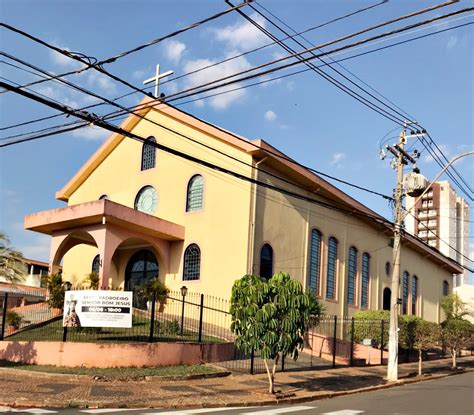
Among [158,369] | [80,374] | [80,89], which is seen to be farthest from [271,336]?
[80,89]

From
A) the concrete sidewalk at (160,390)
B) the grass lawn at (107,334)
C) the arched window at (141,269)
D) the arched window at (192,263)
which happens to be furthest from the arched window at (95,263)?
the concrete sidewalk at (160,390)

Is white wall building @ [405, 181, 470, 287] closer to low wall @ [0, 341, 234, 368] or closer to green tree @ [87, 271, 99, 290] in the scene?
green tree @ [87, 271, 99, 290]

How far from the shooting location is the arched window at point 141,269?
29.4m

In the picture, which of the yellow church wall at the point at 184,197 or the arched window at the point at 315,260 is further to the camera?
the arched window at the point at 315,260

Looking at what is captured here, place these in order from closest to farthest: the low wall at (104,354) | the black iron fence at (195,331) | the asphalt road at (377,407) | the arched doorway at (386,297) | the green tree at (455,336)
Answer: the asphalt road at (377,407) → the low wall at (104,354) → the black iron fence at (195,331) → the green tree at (455,336) → the arched doorway at (386,297)

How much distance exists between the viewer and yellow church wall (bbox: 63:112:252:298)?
26.3m

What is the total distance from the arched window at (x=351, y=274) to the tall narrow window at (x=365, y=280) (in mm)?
1263

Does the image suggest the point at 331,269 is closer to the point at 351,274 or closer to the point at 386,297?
the point at 351,274

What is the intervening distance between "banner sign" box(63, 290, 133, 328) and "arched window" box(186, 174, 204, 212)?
1056 cm

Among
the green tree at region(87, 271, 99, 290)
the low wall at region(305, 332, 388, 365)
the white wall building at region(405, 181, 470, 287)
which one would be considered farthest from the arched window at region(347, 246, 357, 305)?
the white wall building at region(405, 181, 470, 287)

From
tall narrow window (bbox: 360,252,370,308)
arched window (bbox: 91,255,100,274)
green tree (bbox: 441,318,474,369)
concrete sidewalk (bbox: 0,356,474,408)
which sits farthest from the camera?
tall narrow window (bbox: 360,252,370,308)

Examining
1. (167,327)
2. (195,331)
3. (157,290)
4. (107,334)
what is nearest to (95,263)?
(157,290)

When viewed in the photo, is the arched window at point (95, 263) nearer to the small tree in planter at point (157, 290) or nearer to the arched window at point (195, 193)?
the small tree in planter at point (157, 290)

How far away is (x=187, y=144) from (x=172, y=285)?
7.13 meters
